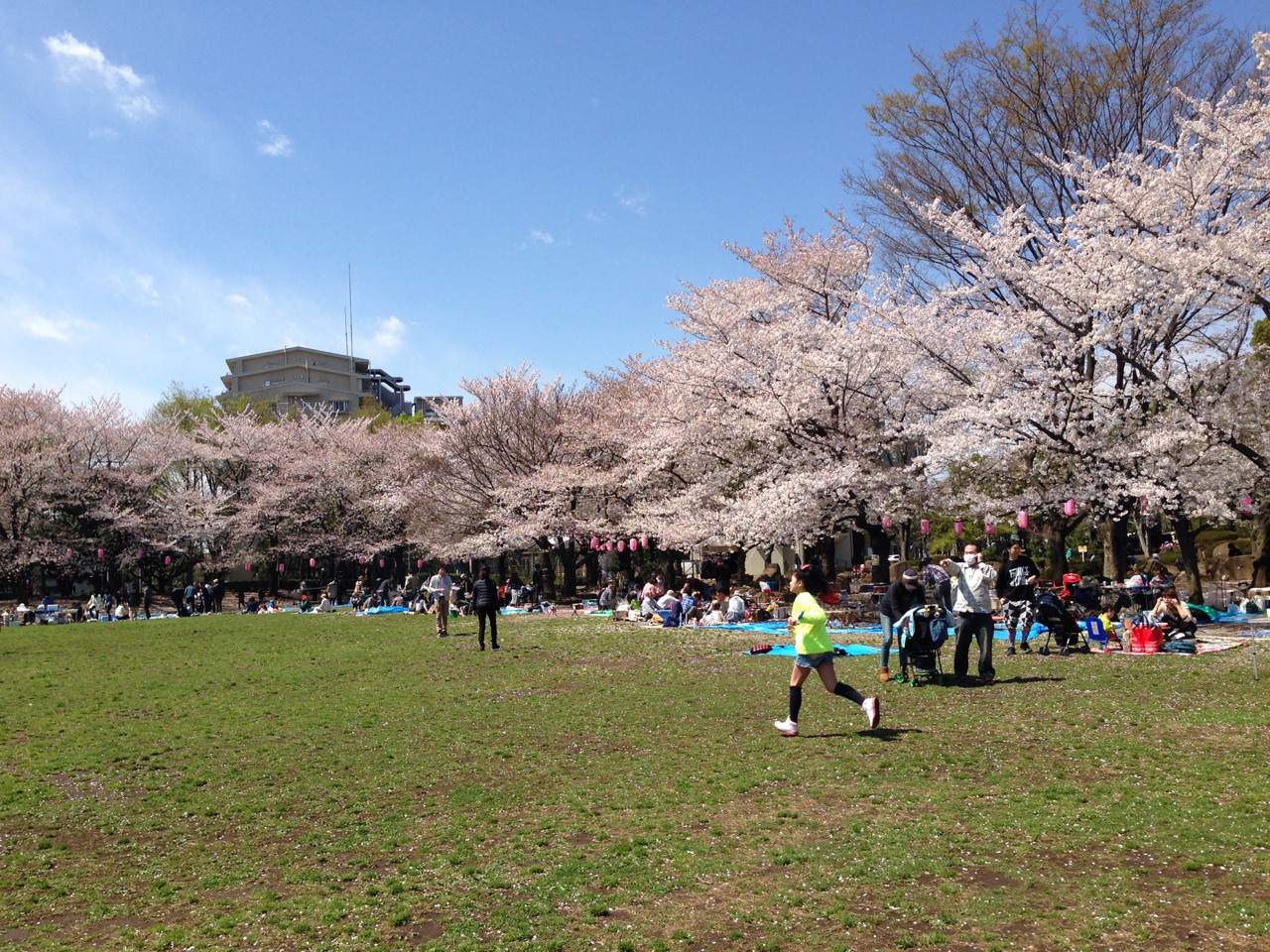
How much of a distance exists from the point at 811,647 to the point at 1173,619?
923 centimetres

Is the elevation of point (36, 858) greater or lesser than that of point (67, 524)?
lesser

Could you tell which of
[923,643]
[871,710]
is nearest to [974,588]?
[923,643]

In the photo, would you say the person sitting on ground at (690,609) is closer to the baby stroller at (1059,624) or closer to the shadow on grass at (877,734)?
the baby stroller at (1059,624)

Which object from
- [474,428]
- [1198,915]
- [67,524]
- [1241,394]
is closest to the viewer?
[1198,915]

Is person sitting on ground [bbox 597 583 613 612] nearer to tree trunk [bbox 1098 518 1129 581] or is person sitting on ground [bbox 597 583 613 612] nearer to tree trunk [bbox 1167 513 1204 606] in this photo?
tree trunk [bbox 1098 518 1129 581]

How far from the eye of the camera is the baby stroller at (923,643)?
11523mm

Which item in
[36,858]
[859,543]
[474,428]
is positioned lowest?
[36,858]

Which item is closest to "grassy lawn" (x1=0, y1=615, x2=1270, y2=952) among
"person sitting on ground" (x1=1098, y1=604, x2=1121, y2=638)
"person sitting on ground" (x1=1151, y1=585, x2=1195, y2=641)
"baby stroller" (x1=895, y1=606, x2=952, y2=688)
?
"baby stroller" (x1=895, y1=606, x2=952, y2=688)

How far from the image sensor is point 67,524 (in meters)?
44.1

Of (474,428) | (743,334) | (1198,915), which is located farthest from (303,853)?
(474,428)

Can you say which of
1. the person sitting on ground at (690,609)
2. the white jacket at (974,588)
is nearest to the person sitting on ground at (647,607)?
the person sitting on ground at (690,609)

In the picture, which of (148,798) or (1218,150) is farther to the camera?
(1218,150)

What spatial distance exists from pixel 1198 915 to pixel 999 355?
18.3 meters

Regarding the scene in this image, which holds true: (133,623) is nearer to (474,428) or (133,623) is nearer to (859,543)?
(474,428)
